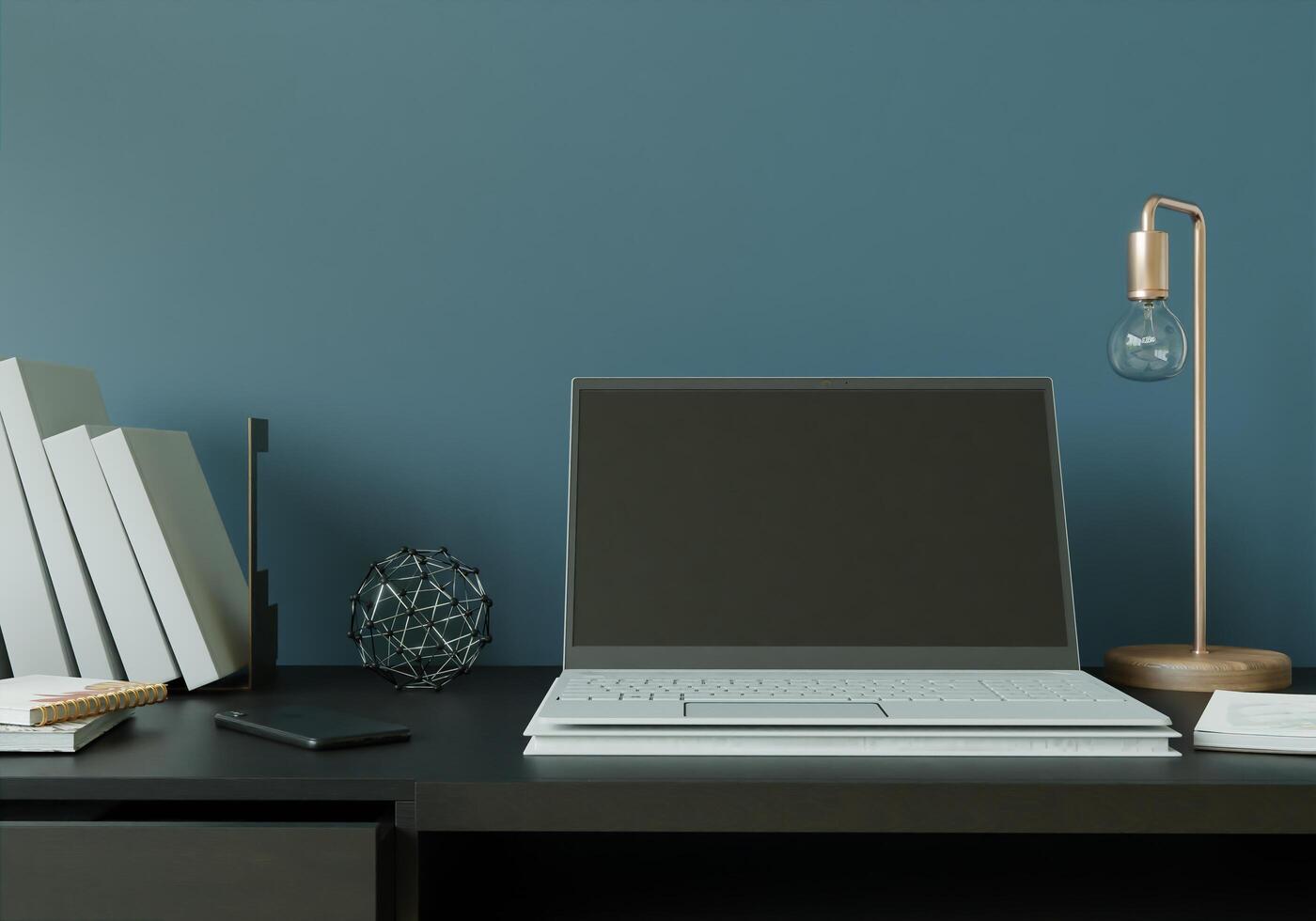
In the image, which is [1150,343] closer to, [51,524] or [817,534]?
[817,534]

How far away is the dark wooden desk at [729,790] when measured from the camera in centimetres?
78

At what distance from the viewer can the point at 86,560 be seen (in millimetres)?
1113

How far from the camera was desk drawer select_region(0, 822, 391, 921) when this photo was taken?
79 centimetres

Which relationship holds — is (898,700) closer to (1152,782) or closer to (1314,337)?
(1152,782)

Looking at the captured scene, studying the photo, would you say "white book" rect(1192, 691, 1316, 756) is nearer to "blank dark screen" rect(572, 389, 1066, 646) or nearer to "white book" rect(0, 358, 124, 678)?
"blank dark screen" rect(572, 389, 1066, 646)

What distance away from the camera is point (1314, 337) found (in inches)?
54.0

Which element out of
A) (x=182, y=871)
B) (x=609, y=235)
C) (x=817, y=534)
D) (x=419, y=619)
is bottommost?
(x=182, y=871)

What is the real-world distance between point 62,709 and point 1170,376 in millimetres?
1085

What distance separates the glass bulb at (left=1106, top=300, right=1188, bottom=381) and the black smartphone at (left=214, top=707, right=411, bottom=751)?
81 centimetres

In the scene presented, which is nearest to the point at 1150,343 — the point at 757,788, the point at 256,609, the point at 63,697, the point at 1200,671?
the point at 1200,671

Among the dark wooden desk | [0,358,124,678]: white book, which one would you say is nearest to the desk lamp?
the dark wooden desk

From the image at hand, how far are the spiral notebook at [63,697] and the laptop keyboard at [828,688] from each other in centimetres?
37

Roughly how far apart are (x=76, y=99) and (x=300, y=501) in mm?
571

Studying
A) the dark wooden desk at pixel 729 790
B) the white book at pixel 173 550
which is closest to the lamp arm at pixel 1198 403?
the dark wooden desk at pixel 729 790
